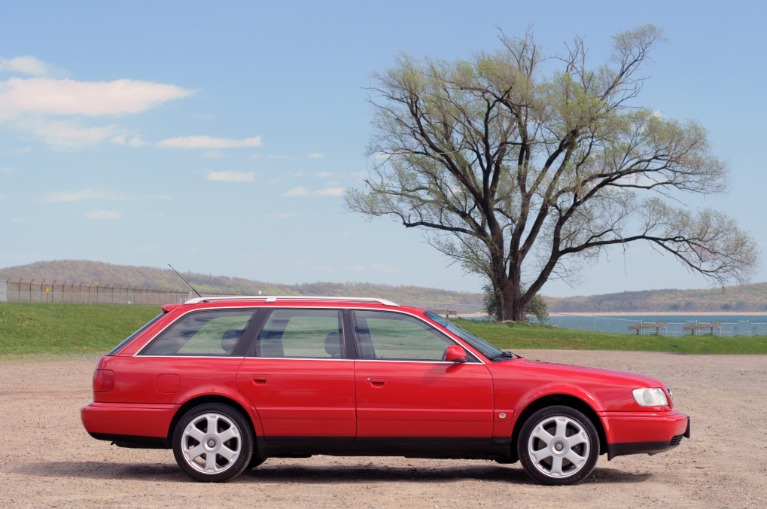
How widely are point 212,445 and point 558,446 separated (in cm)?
294

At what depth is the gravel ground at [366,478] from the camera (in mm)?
8180

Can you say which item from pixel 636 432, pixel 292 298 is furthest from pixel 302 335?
pixel 636 432

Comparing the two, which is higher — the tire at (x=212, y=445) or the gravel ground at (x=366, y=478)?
the tire at (x=212, y=445)

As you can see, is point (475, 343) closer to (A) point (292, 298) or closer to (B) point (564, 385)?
(B) point (564, 385)

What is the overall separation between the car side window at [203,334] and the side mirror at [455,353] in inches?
71.1

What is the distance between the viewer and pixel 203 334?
942cm

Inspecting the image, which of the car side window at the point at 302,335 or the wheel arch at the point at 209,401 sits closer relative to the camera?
the wheel arch at the point at 209,401

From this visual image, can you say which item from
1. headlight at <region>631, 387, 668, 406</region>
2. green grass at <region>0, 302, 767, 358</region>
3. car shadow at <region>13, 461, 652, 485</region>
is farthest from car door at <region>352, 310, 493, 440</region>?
green grass at <region>0, 302, 767, 358</region>

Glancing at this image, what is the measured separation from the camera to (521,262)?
5006 centimetres

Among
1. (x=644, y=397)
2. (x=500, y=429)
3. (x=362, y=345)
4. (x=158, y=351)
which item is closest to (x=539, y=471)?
(x=500, y=429)

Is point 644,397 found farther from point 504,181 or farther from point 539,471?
point 504,181

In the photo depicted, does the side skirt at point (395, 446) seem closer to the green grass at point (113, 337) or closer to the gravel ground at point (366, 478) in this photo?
the gravel ground at point (366, 478)

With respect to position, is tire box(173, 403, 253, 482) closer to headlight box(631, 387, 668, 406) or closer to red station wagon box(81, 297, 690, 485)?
red station wagon box(81, 297, 690, 485)

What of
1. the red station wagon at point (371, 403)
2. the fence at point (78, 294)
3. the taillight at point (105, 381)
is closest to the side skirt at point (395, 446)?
the red station wagon at point (371, 403)
